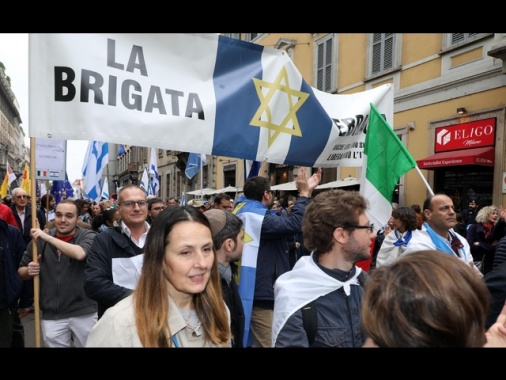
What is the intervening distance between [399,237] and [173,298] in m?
3.00

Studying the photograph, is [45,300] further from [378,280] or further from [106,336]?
[378,280]

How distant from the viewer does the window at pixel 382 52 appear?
551 inches

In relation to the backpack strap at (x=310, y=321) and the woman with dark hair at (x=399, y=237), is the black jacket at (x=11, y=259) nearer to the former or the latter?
the backpack strap at (x=310, y=321)

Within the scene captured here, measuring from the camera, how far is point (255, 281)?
4.07 m

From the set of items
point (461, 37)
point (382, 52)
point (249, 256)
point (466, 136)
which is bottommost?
point (249, 256)

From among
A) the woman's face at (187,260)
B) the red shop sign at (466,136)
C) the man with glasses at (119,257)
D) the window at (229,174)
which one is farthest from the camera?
the window at (229,174)

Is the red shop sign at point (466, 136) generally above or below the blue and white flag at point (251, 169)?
above

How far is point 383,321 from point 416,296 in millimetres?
118

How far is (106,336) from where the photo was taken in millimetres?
1600

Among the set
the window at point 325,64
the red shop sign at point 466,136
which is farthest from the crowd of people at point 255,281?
the window at point 325,64

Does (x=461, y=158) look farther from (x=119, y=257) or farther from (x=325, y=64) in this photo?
(x=119, y=257)

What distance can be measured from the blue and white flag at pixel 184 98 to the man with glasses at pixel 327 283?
1200 mm

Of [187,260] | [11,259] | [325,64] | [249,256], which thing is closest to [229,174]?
[325,64]
